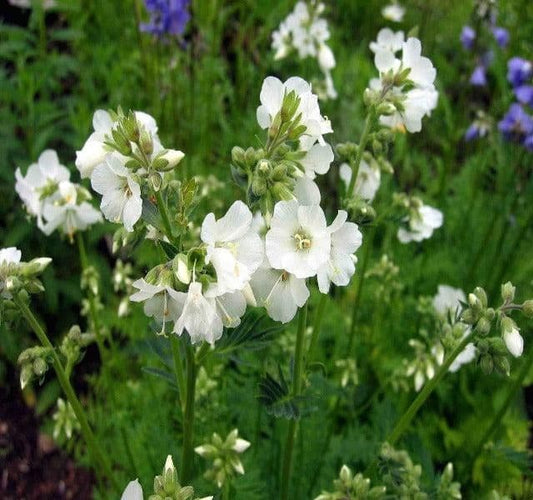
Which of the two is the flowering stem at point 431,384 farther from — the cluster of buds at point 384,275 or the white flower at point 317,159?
the cluster of buds at point 384,275

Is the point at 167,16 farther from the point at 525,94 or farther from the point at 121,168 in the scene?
the point at 121,168

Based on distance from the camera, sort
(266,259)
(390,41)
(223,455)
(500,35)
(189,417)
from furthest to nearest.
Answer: (500,35)
(390,41)
(223,455)
(189,417)
(266,259)

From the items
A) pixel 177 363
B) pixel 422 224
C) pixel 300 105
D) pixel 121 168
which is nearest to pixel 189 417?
pixel 177 363

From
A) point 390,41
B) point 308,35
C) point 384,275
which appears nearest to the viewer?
point 390,41

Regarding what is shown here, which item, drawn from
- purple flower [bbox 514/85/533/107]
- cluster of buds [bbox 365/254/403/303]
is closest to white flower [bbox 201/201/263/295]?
cluster of buds [bbox 365/254/403/303]

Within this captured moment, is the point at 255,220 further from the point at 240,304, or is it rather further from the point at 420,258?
the point at 420,258

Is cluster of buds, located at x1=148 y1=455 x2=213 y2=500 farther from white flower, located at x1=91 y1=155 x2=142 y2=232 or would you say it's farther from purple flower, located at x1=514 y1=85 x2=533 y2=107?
purple flower, located at x1=514 y1=85 x2=533 y2=107

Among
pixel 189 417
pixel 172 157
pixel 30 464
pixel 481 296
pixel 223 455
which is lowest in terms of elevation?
pixel 30 464

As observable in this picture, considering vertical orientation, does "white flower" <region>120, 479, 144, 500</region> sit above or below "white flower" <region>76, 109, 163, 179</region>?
below
